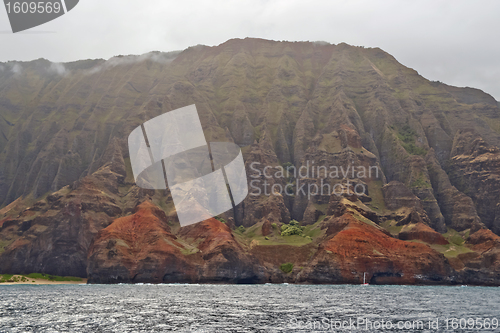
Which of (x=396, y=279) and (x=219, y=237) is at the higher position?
(x=219, y=237)

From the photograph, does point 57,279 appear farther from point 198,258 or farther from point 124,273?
point 198,258

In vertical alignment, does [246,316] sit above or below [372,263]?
below

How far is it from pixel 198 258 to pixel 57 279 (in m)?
63.7

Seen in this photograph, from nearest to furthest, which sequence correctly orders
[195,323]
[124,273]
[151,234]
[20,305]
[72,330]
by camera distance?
1. [72,330]
2. [195,323]
3. [20,305]
4. [124,273]
5. [151,234]

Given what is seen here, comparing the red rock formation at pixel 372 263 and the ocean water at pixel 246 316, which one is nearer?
the ocean water at pixel 246 316

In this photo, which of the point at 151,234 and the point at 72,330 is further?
the point at 151,234

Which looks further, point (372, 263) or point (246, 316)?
point (372, 263)

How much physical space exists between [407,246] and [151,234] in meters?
109

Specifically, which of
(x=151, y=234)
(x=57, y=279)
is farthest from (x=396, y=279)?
(x=57, y=279)

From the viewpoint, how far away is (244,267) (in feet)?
624

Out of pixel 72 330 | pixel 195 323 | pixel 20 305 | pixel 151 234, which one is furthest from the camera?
pixel 151 234

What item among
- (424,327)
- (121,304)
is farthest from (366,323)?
(121,304)

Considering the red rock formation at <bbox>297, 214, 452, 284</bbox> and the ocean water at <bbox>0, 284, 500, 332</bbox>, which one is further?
the red rock formation at <bbox>297, 214, 452, 284</bbox>

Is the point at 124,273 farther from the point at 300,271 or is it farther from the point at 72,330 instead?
the point at 72,330
